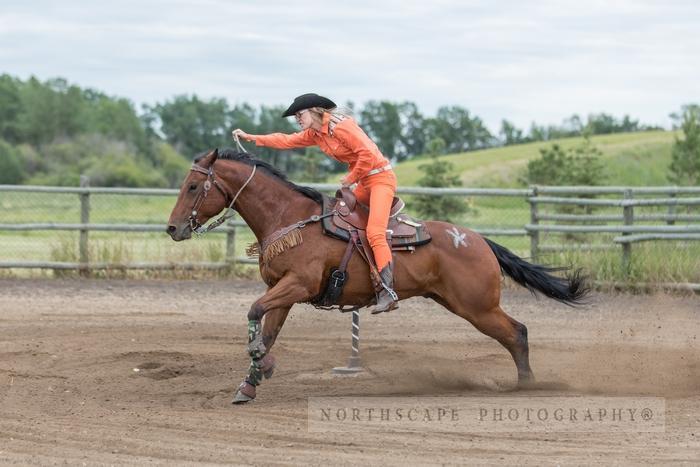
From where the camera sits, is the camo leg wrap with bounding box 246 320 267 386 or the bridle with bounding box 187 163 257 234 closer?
the camo leg wrap with bounding box 246 320 267 386

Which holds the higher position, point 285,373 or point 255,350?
point 255,350

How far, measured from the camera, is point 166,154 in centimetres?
6034

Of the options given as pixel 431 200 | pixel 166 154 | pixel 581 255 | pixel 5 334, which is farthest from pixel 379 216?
pixel 166 154

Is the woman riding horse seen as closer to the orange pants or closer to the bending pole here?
the orange pants

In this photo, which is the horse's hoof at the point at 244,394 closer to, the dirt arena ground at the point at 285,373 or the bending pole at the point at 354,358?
the dirt arena ground at the point at 285,373

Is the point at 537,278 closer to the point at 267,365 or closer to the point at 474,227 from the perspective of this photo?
the point at 267,365

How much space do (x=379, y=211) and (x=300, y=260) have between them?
0.80 metres

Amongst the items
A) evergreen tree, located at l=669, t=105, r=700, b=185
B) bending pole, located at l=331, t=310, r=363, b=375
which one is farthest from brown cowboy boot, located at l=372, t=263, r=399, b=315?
evergreen tree, located at l=669, t=105, r=700, b=185

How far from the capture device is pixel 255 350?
8.05 m

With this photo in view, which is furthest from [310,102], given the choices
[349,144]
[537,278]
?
[537,278]

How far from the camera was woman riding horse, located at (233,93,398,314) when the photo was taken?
27.4 feet

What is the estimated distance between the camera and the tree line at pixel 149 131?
2202 inches

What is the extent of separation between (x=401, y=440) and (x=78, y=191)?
11339mm

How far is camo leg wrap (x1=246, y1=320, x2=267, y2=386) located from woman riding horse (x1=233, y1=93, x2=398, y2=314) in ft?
3.30
